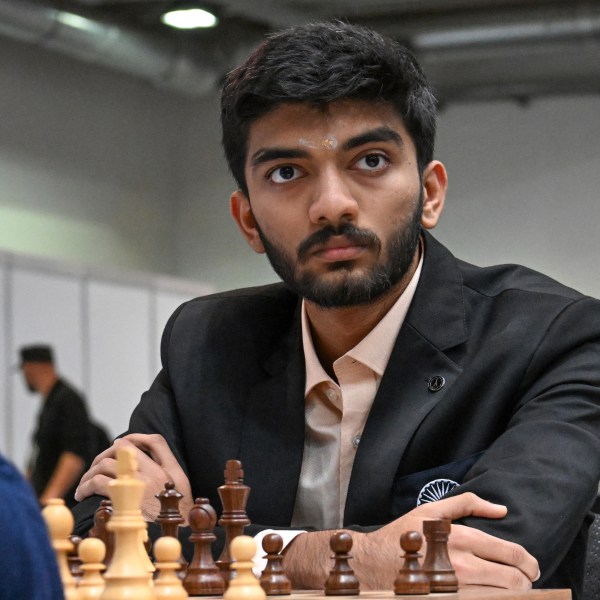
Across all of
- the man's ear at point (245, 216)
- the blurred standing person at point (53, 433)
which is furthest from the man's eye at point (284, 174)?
the blurred standing person at point (53, 433)

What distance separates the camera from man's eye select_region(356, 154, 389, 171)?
202cm

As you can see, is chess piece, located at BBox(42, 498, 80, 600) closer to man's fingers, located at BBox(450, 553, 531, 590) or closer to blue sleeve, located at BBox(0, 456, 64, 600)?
blue sleeve, located at BBox(0, 456, 64, 600)

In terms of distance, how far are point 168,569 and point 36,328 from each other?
7.15m

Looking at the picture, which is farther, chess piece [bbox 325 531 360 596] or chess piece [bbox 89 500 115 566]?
chess piece [bbox 89 500 115 566]

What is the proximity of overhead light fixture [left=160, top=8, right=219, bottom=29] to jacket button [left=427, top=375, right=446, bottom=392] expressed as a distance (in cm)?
674

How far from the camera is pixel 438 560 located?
134 centimetres

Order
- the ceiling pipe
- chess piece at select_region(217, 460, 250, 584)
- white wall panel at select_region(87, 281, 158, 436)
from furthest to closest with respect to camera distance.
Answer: white wall panel at select_region(87, 281, 158, 436) → the ceiling pipe → chess piece at select_region(217, 460, 250, 584)

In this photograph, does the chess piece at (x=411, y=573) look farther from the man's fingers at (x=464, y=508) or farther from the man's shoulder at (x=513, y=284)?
the man's shoulder at (x=513, y=284)

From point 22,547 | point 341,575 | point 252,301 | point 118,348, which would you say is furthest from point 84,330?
point 22,547

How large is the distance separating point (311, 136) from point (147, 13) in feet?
24.5

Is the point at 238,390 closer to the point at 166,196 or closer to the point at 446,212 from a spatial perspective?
the point at 446,212

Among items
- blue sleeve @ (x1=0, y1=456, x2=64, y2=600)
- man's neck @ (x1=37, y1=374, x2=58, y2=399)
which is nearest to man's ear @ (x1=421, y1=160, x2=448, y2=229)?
blue sleeve @ (x1=0, y1=456, x2=64, y2=600)

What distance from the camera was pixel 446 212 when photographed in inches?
395

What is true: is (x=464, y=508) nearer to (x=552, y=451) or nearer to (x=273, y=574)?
(x=552, y=451)
